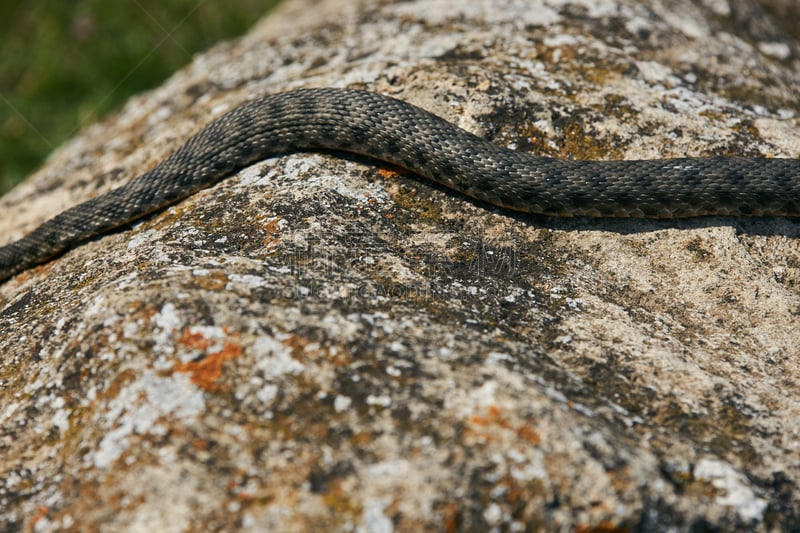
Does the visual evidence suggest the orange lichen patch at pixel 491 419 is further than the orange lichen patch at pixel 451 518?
Yes

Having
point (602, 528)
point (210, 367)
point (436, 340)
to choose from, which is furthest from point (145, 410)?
point (602, 528)

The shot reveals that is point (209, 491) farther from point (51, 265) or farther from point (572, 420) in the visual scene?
point (51, 265)

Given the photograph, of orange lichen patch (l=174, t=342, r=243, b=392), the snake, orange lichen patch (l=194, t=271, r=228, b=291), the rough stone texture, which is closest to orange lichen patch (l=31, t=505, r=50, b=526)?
the rough stone texture

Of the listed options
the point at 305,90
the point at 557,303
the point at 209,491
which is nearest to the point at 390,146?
the point at 305,90

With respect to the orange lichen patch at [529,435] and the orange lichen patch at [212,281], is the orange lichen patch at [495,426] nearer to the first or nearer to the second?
the orange lichen patch at [529,435]

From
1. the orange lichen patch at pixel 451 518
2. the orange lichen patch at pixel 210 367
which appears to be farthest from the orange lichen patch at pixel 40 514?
the orange lichen patch at pixel 451 518
